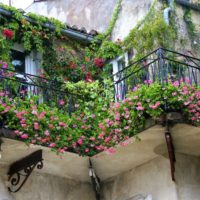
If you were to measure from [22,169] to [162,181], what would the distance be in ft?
7.24

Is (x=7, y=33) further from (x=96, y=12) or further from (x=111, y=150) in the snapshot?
(x=111, y=150)

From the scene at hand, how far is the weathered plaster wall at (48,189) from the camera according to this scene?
→ 35.3 feet

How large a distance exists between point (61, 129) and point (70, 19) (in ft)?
19.8

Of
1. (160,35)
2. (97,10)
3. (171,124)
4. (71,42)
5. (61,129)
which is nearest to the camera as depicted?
(171,124)

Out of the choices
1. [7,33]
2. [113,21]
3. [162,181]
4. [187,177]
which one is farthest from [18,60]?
[187,177]

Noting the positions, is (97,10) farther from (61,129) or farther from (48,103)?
(61,129)

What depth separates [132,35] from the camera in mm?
13047

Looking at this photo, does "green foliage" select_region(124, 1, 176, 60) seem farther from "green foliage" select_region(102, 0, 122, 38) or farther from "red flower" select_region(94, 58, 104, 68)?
"green foliage" select_region(102, 0, 122, 38)

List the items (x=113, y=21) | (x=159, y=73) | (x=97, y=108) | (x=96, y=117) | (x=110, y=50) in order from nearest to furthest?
(x=159, y=73) < (x=96, y=117) < (x=97, y=108) < (x=110, y=50) < (x=113, y=21)

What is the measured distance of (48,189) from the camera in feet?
36.9

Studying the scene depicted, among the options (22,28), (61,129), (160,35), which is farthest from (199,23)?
(61,129)

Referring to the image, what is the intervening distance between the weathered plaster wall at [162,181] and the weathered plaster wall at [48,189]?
0.59 m

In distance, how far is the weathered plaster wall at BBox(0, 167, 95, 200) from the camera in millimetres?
10750

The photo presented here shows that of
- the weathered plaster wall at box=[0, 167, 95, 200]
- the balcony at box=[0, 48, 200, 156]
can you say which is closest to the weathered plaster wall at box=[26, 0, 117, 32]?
the balcony at box=[0, 48, 200, 156]
